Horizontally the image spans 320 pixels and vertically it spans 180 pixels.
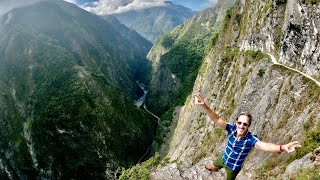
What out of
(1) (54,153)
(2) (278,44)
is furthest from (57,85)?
(2) (278,44)

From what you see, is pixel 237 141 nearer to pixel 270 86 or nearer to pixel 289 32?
pixel 270 86

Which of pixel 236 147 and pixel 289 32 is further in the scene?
pixel 289 32

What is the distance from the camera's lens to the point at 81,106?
542 ft

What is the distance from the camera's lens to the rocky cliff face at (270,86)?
1441 inches

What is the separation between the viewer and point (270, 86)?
2101 inches

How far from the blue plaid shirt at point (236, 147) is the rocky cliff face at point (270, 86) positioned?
10714 millimetres

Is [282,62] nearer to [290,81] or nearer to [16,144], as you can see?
[290,81]

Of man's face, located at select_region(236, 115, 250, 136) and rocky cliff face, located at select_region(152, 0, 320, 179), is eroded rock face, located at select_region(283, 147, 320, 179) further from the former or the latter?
man's face, located at select_region(236, 115, 250, 136)

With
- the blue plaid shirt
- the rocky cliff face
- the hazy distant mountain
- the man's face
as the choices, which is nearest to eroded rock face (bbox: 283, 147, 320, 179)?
the rocky cliff face

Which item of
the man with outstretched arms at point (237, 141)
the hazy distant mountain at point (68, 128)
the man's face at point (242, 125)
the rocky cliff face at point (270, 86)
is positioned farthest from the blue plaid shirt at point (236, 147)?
the hazy distant mountain at point (68, 128)

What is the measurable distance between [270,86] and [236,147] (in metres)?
37.5

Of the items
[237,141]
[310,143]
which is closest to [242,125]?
[237,141]

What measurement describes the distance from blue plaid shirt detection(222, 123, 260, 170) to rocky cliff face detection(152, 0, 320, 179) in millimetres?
10714

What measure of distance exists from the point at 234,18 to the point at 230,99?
37.6 meters
